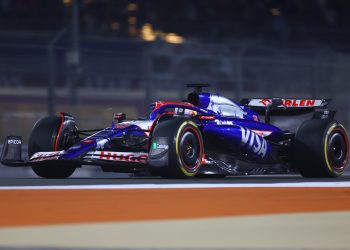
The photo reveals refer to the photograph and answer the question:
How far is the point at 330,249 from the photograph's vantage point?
426 centimetres

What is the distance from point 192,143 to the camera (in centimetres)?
874

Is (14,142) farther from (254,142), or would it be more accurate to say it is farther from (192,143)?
(254,142)

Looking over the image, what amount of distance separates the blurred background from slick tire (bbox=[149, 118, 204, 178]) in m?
4.01

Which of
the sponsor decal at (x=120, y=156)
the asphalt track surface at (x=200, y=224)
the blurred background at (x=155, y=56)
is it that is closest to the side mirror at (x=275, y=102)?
the sponsor decal at (x=120, y=156)

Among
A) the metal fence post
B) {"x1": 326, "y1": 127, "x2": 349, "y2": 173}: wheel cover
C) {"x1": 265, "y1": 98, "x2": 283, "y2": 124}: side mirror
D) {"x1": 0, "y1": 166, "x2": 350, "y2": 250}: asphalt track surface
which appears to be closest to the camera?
{"x1": 0, "y1": 166, "x2": 350, "y2": 250}: asphalt track surface

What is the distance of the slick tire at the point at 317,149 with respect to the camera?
9562 mm

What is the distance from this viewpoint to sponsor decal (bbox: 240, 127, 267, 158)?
30.8 feet

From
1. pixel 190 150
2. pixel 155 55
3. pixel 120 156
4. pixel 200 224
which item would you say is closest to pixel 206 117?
pixel 190 150

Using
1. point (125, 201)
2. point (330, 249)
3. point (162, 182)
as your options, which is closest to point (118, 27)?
point (162, 182)

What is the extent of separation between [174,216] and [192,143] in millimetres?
3302

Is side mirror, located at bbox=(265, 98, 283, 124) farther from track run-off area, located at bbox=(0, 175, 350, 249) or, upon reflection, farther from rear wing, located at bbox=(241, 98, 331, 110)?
track run-off area, located at bbox=(0, 175, 350, 249)

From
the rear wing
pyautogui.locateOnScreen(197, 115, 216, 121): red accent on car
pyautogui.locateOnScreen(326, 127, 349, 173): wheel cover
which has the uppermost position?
the rear wing

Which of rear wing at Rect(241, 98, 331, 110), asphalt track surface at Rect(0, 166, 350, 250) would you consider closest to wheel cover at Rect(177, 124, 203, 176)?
asphalt track surface at Rect(0, 166, 350, 250)

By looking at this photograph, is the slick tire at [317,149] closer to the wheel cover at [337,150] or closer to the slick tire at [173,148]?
the wheel cover at [337,150]
